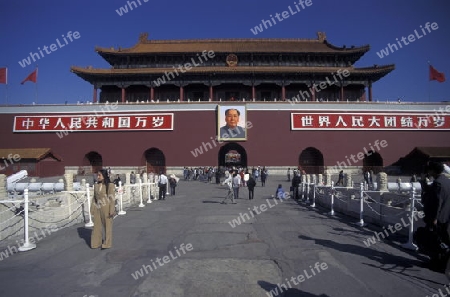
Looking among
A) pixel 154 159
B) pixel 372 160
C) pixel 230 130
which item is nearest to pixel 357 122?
pixel 372 160

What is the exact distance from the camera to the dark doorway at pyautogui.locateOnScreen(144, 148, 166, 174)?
1026 inches

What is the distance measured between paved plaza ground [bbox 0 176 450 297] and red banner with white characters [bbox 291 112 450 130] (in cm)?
1854

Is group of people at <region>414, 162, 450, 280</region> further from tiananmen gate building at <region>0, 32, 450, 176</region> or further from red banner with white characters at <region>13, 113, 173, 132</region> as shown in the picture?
red banner with white characters at <region>13, 113, 173, 132</region>

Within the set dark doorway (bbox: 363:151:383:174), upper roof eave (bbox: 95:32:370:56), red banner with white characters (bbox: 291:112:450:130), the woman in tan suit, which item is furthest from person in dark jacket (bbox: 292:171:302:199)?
upper roof eave (bbox: 95:32:370:56)

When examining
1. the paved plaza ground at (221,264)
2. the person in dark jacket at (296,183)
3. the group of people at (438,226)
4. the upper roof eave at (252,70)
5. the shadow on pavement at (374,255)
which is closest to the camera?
the paved plaza ground at (221,264)

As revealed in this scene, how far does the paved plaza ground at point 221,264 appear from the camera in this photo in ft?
12.3

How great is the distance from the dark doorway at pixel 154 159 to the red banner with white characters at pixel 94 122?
2.17 m

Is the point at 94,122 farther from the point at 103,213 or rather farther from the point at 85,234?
the point at 103,213

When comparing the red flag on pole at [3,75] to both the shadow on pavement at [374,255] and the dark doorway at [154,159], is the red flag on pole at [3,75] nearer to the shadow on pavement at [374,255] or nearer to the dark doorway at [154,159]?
the dark doorway at [154,159]

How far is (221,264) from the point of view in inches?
180

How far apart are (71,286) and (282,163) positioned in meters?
22.3

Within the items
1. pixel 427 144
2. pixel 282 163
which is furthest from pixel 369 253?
pixel 427 144

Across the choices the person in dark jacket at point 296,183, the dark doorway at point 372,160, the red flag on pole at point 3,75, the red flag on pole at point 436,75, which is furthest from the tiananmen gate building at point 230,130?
the person in dark jacket at point 296,183

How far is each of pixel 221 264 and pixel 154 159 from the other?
73.8ft
